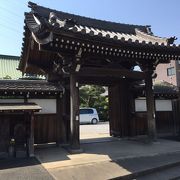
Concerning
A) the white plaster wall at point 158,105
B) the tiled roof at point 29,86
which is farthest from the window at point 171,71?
the tiled roof at point 29,86

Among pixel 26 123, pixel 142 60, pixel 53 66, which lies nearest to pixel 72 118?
pixel 26 123

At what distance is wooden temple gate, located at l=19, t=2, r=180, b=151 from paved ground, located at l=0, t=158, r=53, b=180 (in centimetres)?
215

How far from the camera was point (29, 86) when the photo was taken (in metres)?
11.3

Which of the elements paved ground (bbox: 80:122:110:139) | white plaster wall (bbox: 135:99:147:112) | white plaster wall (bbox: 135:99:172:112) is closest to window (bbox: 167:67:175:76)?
paved ground (bbox: 80:122:110:139)

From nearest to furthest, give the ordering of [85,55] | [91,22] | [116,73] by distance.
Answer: [85,55] < [116,73] < [91,22]

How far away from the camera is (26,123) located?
9.66 meters

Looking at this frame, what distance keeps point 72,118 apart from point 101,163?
245 centimetres

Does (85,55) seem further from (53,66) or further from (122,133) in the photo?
(122,133)

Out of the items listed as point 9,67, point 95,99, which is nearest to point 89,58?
point 9,67

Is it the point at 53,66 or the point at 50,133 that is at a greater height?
the point at 53,66

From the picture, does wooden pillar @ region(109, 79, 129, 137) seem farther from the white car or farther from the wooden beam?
the white car

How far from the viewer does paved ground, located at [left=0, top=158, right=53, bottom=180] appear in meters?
6.77

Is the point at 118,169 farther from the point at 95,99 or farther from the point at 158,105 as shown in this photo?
the point at 95,99

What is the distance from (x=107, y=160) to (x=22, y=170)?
278 cm
